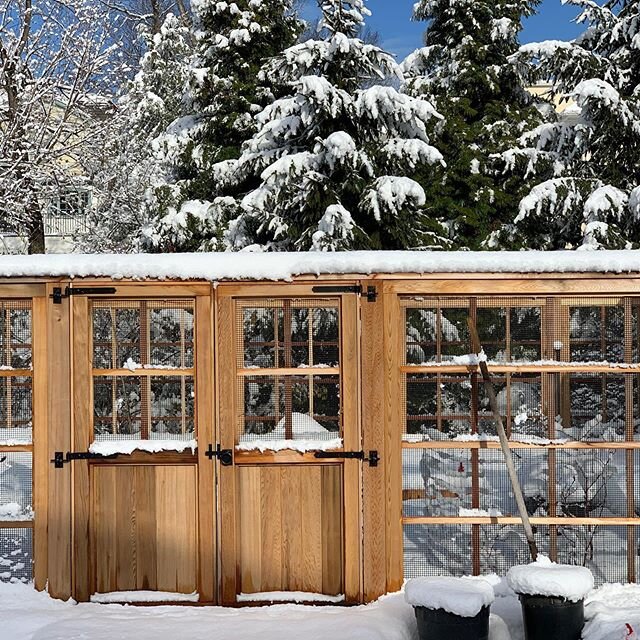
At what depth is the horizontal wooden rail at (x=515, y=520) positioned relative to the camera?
4672mm

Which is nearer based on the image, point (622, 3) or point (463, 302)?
point (463, 302)

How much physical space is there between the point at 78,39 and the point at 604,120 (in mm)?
7313

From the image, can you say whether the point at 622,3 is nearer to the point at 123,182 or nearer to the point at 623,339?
the point at 623,339

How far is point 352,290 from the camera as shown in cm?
462

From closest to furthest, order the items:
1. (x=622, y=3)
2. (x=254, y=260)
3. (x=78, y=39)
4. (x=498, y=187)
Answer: (x=254, y=260) → (x=622, y=3) → (x=78, y=39) → (x=498, y=187)

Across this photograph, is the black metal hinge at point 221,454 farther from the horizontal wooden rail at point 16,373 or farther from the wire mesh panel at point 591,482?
the wire mesh panel at point 591,482

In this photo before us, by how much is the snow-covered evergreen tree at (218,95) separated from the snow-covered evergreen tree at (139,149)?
74cm

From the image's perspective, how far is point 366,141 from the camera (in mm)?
10070

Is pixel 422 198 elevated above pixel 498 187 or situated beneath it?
situated beneath

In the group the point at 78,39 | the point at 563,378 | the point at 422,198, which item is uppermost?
the point at 78,39

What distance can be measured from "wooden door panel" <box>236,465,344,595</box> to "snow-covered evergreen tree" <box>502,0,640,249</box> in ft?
19.3

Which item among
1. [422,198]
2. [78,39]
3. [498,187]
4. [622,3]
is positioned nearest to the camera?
[422,198]

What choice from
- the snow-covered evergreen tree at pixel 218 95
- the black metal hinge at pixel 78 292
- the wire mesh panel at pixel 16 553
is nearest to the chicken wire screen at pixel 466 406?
the black metal hinge at pixel 78 292

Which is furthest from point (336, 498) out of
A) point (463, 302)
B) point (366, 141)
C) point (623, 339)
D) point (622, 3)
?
point (622, 3)
